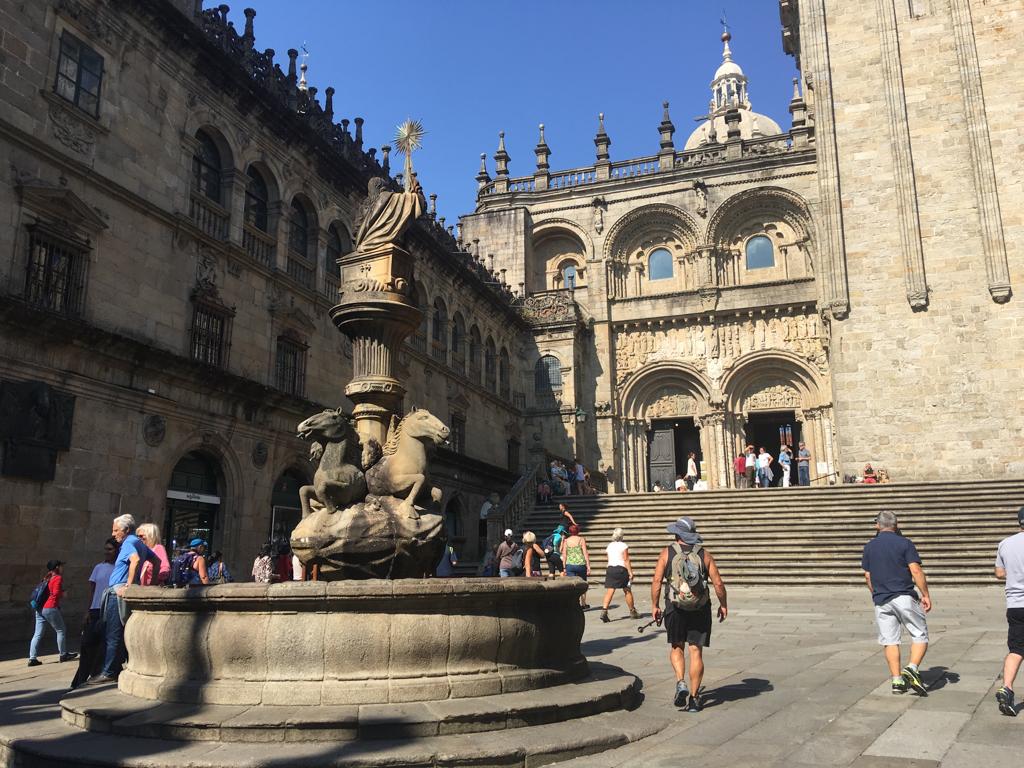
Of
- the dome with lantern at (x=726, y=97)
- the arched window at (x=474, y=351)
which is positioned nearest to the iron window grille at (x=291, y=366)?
the arched window at (x=474, y=351)

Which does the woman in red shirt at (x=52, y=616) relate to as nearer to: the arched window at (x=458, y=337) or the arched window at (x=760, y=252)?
the arched window at (x=458, y=337)

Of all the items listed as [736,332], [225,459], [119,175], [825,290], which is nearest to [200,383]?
[225,459]

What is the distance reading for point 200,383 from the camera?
56.4 feet

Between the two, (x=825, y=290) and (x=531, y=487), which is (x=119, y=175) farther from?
(x=825, y=290)

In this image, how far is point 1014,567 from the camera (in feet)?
22.8

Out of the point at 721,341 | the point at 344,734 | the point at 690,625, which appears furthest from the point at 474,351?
the point at 344,734

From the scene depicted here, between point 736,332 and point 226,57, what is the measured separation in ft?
79.9

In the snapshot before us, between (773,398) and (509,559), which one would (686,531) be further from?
(773,398)

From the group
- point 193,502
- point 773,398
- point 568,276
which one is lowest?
point 193,502

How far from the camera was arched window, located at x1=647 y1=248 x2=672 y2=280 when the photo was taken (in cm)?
3862

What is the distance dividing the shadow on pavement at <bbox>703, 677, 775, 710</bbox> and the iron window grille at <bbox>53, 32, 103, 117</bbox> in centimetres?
1510

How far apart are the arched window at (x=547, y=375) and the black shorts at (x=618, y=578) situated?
2257 cm

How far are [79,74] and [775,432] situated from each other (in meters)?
32.1

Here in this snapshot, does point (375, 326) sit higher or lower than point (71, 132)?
lower
